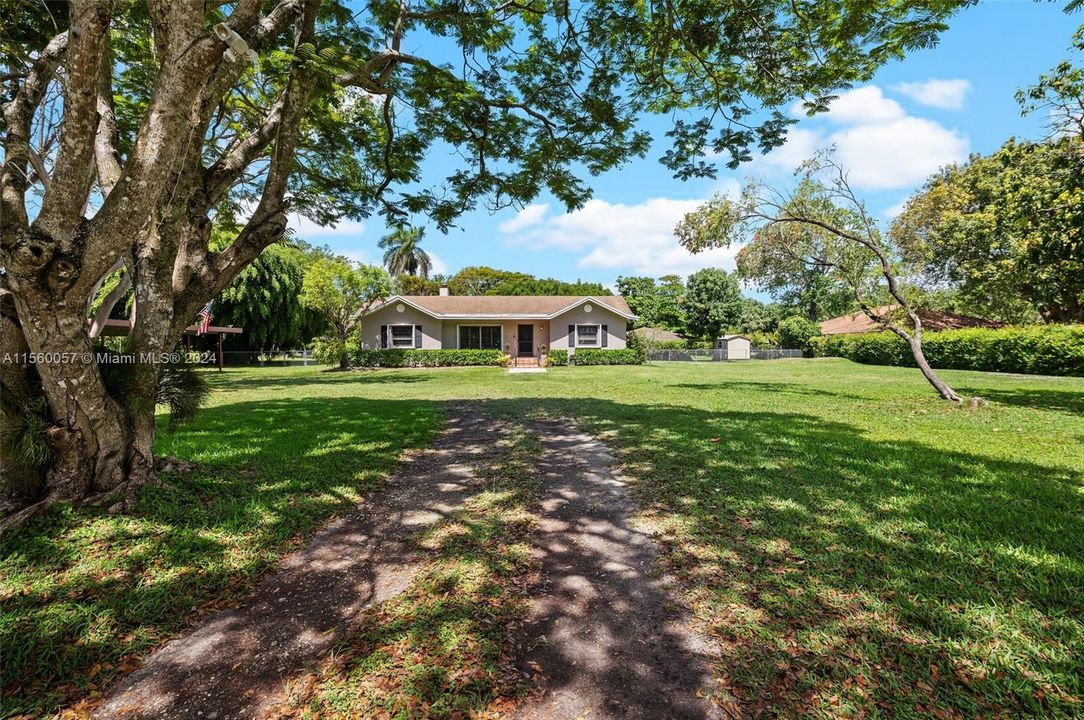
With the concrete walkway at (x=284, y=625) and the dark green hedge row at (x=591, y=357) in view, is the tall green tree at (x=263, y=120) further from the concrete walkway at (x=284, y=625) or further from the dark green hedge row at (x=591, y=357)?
the dark green hedge row at (x=591, y=357)

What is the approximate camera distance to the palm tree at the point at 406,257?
4788 cm

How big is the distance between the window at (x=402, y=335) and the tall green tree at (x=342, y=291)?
3049 mm

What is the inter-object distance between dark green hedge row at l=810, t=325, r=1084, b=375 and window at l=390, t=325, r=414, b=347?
29.1 meters

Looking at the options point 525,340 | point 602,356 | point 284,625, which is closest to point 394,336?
point 525,340

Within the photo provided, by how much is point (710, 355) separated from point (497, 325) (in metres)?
20.0

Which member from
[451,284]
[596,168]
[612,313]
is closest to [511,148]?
[596,168]

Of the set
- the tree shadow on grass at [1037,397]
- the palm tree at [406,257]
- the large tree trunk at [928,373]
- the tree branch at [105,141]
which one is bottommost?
the tree shadow on grass at [1037,397]

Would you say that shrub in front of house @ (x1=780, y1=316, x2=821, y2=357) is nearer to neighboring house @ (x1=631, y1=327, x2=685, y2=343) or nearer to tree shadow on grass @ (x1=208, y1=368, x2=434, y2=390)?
neighboring house @ (x1=631, y1=327, x2=685, y2=343)

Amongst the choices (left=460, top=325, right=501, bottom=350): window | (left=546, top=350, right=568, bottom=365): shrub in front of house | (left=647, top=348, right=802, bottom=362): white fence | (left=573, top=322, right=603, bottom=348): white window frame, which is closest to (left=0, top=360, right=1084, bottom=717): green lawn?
(left=546, top=350, right=568, bottom=365): shrub in front of house

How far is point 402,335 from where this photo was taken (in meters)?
27.5

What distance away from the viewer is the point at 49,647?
224 cm

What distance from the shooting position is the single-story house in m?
27.4

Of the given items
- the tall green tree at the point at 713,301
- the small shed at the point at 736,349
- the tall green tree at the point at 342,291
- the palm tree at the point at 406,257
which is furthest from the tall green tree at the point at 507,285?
the tall green tree at the point at 342,291

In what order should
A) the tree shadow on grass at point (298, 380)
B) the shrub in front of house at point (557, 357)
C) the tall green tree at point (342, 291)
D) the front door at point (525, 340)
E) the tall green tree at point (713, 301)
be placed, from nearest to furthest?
the tree shadow on grass at point (298, 380) < the tall green tree at point (342, 291) < the shrub in front of house at point (557, 357) < the front door at point (525, 340) < the tall green tree at point (713, 301)
